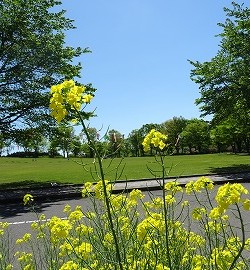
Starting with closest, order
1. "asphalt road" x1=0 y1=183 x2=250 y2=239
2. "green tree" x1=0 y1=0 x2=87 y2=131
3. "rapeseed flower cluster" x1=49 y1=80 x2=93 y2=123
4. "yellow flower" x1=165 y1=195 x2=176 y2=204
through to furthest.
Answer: "rapeseed flower cluster" x1=49 y1=80 x2=93 y2=123 < "yellow flower" x1=165 y1=195 x2=176 y2=204 < "asphalt road" x1=0 y1=183 x2=250 y2=239 < "green tree" x1=0 y1=0 x2=87 y2=131

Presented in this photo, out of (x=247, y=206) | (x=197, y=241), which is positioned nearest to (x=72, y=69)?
(x=197, y=241)

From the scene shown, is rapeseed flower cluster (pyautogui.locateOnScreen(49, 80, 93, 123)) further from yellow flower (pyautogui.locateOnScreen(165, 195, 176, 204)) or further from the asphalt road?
the asphalt road

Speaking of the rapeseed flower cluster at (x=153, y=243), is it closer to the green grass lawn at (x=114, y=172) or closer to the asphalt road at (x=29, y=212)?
the asphalt road at (x=29, y=212)

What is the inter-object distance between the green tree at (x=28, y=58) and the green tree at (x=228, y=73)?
792cm

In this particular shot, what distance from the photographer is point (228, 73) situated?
2112 cm

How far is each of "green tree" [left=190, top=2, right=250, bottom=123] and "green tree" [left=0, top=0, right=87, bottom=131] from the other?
7.92 meters

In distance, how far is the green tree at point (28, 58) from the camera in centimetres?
1659

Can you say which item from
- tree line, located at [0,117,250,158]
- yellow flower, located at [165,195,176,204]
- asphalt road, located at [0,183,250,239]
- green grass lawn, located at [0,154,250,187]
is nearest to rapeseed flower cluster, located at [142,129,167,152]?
tree line, located at [0,117,250,158]

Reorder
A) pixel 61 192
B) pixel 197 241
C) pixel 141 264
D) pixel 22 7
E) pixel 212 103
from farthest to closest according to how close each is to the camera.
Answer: pixel 212 103, pixel 22 7, pixel 61 192, pixel 197 241, pixel 141 264

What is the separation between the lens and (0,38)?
17.1 m

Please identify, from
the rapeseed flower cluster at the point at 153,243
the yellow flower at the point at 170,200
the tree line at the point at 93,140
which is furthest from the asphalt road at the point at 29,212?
the rapeseed flower cluster at the point at 153,243

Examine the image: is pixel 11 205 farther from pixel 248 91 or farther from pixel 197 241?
pixel 248 91

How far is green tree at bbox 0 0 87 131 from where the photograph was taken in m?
16.6

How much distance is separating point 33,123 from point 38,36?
3946 mm
